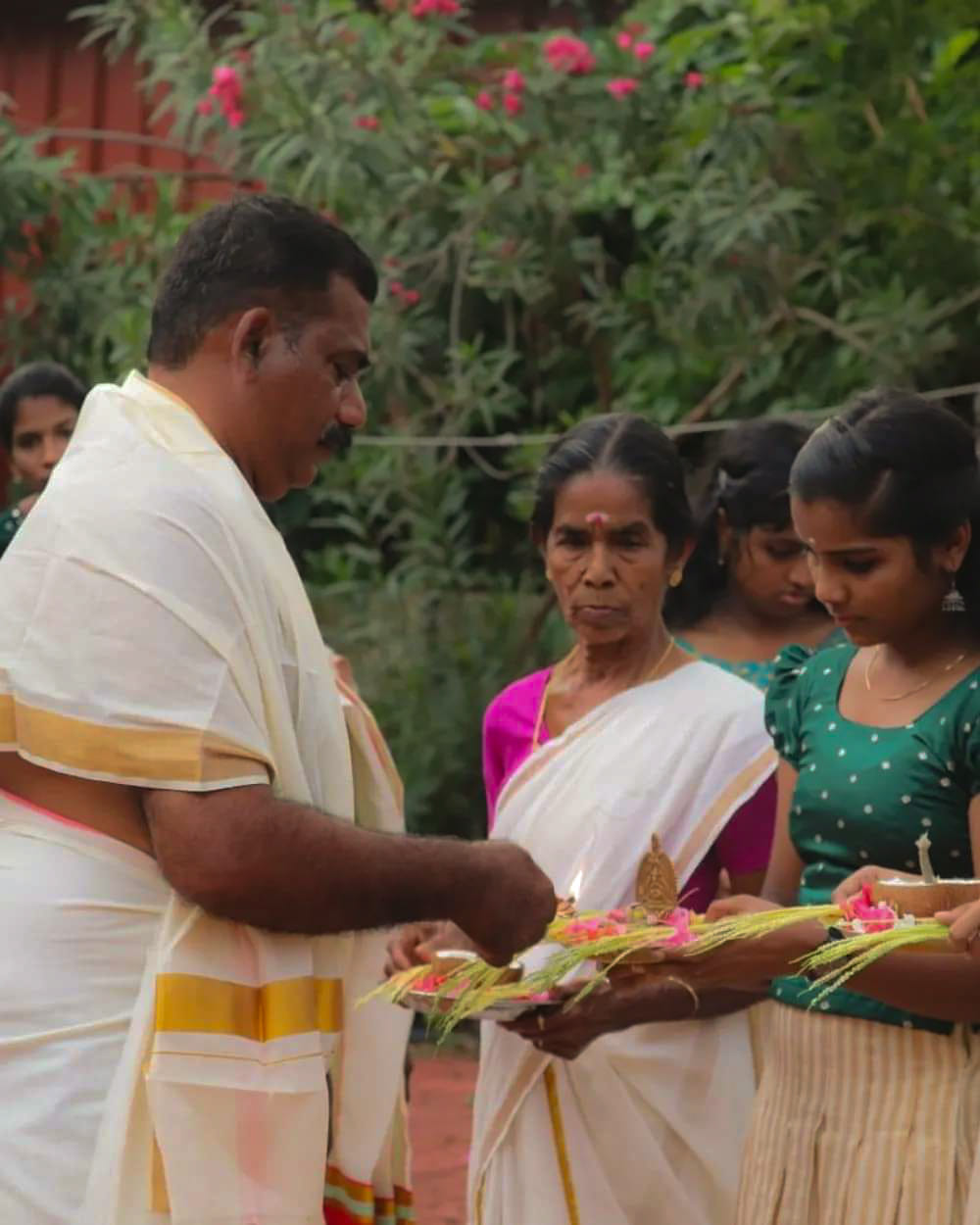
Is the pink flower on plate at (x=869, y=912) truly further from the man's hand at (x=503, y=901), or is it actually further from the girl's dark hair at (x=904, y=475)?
the girl's dark hair at (x=904, y=475)

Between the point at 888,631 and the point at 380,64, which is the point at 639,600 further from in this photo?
the point at 380,64

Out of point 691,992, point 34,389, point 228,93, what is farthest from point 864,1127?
point 228,93

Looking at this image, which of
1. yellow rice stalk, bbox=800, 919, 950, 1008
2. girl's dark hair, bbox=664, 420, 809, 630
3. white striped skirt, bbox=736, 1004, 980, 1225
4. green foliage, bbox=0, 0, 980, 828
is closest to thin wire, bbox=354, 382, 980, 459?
green foliage, bbox=0, 0, 980, 828

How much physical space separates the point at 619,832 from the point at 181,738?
4.80ft

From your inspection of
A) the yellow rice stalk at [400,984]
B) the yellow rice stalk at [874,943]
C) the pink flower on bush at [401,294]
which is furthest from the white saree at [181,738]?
the pink flower on bush at [401,294]

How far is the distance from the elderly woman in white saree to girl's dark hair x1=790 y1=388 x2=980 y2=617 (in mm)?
861

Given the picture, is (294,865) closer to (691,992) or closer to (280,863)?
(280,863)

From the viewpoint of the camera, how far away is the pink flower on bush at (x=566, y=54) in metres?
8.58

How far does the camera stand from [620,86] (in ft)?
27.6

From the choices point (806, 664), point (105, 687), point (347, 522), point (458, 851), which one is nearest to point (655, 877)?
point (806, 664)

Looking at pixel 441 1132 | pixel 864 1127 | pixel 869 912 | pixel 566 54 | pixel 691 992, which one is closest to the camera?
pixel 869 912

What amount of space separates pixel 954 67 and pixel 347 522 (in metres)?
3.03

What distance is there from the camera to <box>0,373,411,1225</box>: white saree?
2686mm

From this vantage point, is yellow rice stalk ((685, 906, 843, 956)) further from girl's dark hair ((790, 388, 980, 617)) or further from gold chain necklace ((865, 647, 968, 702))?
girl's dark hair ((790, 388, 980, 617))
